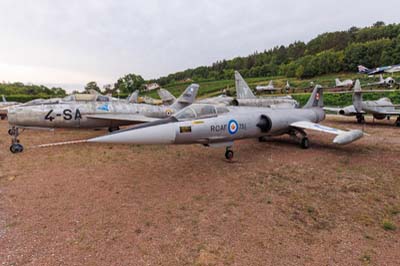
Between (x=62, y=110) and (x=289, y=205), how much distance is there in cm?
944

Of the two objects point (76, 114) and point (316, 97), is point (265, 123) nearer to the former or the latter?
point (316, 97)

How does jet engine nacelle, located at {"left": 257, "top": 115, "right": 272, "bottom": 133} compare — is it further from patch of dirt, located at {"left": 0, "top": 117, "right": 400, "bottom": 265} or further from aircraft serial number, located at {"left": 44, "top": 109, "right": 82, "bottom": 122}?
aircraft serial number, located at {"left": 44, "top": 109, "right": 82, "bottom": 122}

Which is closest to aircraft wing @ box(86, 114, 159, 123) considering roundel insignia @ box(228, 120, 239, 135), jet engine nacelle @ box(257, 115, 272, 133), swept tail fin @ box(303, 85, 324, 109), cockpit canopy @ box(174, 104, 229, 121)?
cockpit canopy @ box(174, 104, 229, 121)

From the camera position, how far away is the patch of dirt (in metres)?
2.92

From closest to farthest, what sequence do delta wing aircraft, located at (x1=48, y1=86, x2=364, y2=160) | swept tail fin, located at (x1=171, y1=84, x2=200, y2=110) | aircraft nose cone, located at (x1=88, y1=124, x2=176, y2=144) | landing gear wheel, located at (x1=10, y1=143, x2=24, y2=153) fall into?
1. aircraft nose cone, located at (x1=88, y1=124, x2=176, y2=144)
2. delta wing aircraft, located at (x1=48, y1=86, x2=364, y2=160)
3. landing gear wheel, located at (x1=10, y1=143, x2=24, y2=153)
4. swept tail fin, located at (x1=171, y1=84, x2=200, y2=110)

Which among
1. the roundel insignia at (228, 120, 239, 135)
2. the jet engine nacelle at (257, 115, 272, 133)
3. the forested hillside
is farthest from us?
the forested hillside

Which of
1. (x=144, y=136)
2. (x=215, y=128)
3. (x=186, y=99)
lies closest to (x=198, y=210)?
(x=144, y=136)

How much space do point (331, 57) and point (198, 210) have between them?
83.2 m

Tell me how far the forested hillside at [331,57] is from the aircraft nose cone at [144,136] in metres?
75.2

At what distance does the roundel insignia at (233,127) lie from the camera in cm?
650

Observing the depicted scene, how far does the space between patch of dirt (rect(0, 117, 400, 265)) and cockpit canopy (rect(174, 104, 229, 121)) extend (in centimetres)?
154

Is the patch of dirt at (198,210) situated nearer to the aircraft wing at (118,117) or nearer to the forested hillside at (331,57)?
the aircraft wing at (118,117)

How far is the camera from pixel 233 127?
6.59 metres

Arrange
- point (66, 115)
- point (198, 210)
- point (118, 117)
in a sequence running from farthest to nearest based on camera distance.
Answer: point (118, 117) → point (66, 115) → point (198, 210)
